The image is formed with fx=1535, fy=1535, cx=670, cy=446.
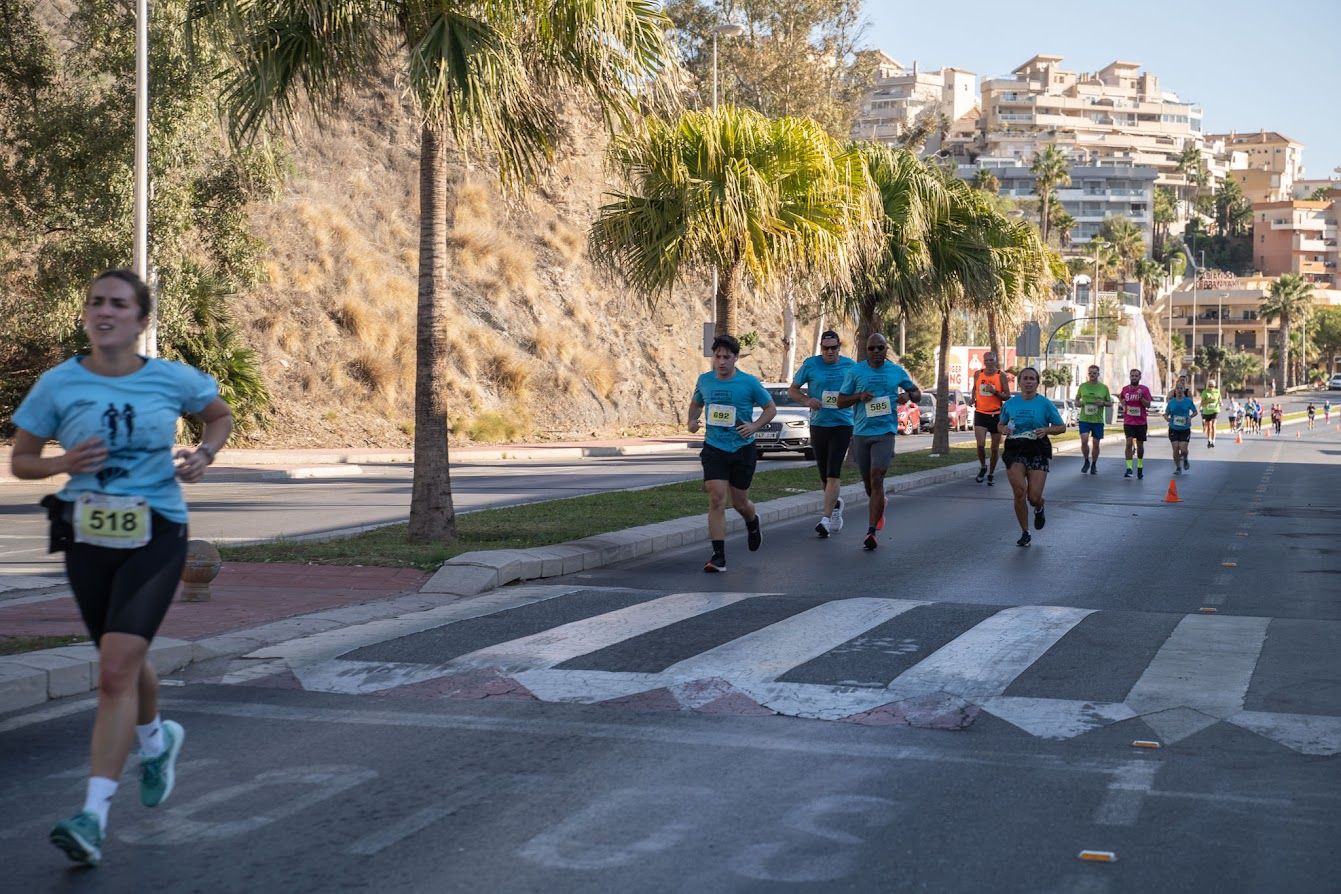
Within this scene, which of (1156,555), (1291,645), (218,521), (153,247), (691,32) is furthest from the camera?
(691,32)

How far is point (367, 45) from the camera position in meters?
14.3

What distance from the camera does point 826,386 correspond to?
16078 millimetres

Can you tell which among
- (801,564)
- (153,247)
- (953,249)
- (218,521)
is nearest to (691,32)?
(953,249)

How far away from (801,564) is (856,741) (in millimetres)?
6962

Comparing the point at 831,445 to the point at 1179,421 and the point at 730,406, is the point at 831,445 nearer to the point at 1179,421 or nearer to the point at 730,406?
the point at 730,406

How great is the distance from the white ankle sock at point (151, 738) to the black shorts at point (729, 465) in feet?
26.1

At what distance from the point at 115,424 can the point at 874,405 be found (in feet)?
36.8

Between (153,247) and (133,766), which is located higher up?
(153,247)

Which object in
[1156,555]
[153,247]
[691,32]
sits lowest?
[1156,555]

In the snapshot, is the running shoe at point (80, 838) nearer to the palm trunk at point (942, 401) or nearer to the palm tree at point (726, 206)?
the palm tree at point (726, 206)

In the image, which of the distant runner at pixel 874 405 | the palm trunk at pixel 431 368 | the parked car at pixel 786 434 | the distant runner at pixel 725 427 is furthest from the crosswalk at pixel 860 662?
the parked car at pixel 786 434

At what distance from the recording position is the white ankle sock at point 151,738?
214 inches

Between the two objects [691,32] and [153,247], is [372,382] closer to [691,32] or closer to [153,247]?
[153,247]

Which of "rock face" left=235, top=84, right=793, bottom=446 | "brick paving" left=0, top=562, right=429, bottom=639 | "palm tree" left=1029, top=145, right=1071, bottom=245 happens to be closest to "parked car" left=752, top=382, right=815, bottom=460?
"rock face" left=235, top=84, right=793, bottom=446
